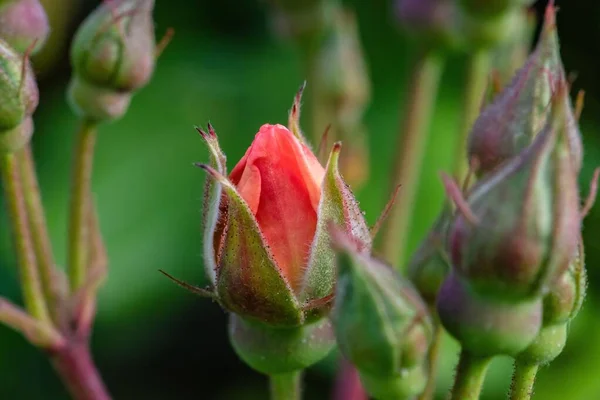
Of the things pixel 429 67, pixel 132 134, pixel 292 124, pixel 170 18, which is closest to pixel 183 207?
pixel 132 134

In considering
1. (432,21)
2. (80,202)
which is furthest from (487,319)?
(432,21)

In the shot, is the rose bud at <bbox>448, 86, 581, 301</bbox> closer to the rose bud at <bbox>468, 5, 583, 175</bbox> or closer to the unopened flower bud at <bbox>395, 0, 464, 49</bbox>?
the rose bud at <bbox>468, 5, 583, 175</bbox>

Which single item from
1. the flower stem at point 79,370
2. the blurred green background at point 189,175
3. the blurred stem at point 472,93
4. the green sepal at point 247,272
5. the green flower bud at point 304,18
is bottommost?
the blurred green background at point 189,175

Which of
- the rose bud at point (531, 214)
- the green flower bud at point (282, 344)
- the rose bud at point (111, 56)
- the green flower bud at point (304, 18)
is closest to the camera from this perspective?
the rose bud at point (531, 214)

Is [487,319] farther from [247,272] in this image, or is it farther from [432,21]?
[432,21]

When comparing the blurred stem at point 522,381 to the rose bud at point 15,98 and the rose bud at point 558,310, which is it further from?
the rose bud at point 15,98

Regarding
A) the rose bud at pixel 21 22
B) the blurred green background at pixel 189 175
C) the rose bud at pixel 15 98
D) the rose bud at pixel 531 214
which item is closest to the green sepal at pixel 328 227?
the rose bud at pixel 531 214
